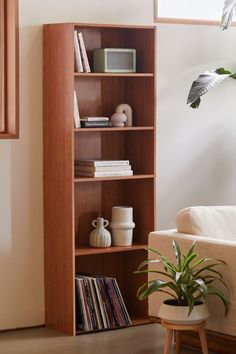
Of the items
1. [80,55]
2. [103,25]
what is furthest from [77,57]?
[103,25]

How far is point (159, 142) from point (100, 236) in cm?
80

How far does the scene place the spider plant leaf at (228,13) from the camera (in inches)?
209

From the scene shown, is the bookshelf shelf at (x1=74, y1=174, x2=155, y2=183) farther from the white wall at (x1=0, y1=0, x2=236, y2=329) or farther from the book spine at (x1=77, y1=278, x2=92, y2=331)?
the book spine at (x1=77, y1=278, x2=92, y2=331)

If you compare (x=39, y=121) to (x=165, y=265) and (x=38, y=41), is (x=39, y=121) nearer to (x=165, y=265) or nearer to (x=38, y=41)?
(x=38, y=41)

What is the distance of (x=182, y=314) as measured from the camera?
419cm

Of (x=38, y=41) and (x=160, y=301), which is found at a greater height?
(x=38, y=41)

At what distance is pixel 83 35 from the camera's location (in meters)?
5.27

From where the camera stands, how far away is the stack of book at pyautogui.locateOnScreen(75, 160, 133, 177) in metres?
5.12

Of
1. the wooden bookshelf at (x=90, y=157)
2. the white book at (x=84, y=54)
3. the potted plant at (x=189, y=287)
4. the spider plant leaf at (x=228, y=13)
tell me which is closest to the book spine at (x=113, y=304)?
the wooden bookshelf at (x=90, y=157)

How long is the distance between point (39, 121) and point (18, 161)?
27cm

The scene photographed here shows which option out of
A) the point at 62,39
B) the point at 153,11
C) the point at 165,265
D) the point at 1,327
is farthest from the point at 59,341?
the point at 153,11

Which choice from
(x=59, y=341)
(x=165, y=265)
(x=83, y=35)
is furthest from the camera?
(x=83, y=35)

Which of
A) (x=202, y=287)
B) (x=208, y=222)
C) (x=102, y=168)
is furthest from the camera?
(x=102, y=168)

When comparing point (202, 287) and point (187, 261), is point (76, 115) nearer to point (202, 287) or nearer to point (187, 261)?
point (187, 261)
